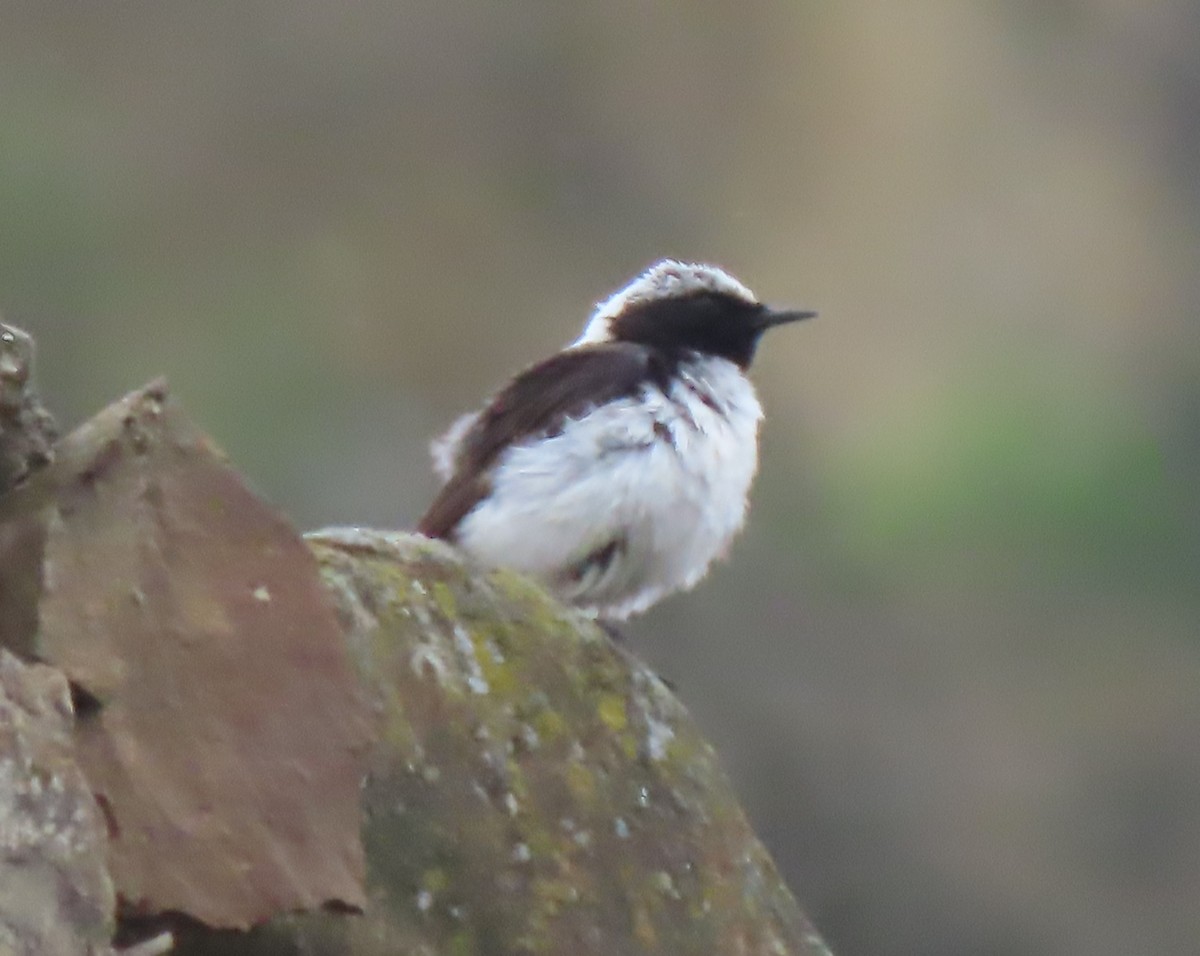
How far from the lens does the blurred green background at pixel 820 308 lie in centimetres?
2355

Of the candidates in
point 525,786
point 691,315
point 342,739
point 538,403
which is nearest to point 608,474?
point 538,403

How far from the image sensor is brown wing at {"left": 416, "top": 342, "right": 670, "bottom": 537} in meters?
7.15

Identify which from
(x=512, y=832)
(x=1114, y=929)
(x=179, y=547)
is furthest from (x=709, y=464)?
(x=1114, y=929)

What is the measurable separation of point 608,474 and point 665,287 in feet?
3.90

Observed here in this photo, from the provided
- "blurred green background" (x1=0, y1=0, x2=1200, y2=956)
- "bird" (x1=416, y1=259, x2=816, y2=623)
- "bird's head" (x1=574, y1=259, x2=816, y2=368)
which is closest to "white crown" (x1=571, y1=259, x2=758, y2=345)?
"bird's head" (x1=574, y1=259, x2=816, y2=368)

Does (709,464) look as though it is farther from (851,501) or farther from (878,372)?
(878,372)

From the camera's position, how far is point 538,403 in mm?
7262

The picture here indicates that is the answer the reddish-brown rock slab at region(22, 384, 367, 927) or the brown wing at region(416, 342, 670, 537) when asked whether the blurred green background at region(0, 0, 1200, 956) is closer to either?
the brown wing at region(416, 342, 670, 537)

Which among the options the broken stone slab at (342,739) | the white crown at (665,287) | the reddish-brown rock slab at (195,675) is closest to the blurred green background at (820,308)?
the white crown at (665,287)

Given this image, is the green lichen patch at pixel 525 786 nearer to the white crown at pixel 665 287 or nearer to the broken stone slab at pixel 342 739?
the broken stone slab at pixel 342 739

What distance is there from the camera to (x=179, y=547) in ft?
14.2

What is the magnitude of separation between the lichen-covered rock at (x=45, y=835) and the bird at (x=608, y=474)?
2.89m

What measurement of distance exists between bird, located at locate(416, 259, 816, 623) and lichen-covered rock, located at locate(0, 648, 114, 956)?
289 centimetres

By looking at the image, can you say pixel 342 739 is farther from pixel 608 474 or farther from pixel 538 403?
pixel 538 403
